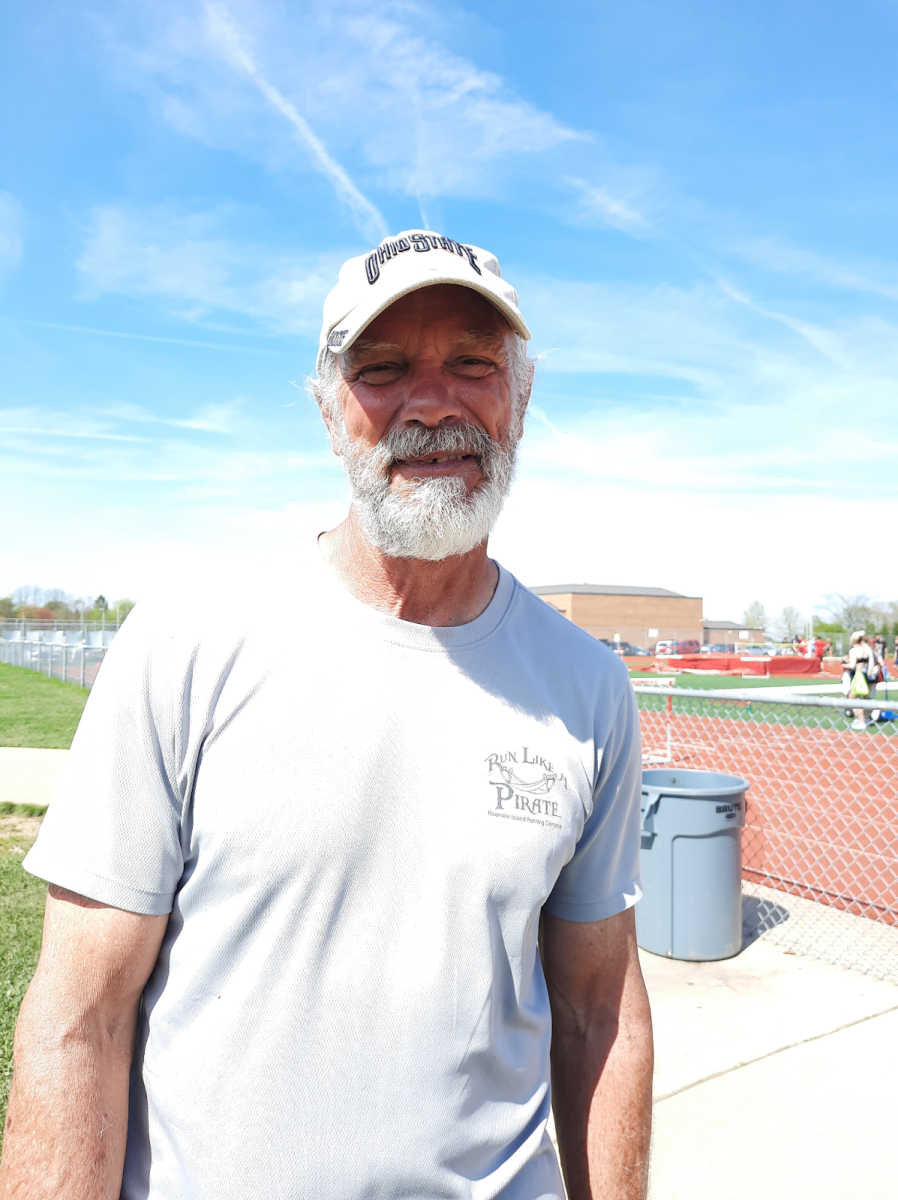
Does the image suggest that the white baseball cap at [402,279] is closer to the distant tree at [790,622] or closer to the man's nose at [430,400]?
Answer: the man's nose at [430,400]

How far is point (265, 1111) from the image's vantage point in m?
1.28

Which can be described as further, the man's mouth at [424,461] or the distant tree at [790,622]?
the distant tree at [790,622]

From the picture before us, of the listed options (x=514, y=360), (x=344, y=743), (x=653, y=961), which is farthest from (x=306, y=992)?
(x=653, y=961)

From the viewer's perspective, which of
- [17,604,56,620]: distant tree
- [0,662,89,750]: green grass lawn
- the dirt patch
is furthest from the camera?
[17,604,56,620]: distant tree

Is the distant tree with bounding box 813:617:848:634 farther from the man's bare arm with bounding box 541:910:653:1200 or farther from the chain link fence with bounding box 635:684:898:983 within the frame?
the man's bare arm with bounding box 541:910:653:1200

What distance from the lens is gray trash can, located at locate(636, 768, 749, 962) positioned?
201 inches

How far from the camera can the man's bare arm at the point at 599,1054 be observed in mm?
1620

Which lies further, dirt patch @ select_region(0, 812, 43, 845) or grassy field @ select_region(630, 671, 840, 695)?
grassy field @ select_region(630, 671, 840, 695)

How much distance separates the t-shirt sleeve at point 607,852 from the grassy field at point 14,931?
2.84 m

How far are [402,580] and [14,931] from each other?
497 centimetres

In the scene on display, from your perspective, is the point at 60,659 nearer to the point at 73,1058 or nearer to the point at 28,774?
the point at 28,774

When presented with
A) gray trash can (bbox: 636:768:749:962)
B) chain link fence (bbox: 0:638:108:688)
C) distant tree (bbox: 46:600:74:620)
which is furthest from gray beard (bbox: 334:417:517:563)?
distant tree (bbox: 46:600:74:620)

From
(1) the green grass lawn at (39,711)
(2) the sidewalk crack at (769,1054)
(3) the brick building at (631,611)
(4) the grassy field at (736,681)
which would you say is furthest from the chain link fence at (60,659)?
(3) the brick building at (631,611)

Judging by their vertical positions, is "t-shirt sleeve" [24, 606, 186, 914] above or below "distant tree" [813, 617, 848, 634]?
below
